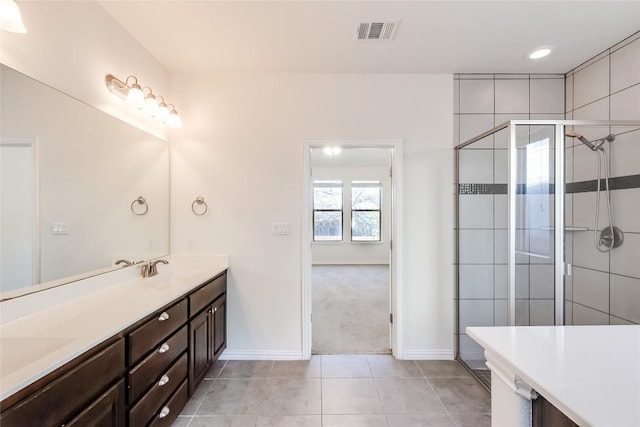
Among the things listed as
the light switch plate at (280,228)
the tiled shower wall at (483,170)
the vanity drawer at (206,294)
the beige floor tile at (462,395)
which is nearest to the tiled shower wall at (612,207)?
the tiled shower wall at (483,170)

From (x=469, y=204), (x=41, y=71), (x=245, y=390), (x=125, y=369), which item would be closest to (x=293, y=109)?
(x=41, y=71)

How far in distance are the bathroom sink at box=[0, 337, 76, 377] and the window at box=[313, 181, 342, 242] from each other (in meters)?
5.90

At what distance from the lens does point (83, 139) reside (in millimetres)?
1632

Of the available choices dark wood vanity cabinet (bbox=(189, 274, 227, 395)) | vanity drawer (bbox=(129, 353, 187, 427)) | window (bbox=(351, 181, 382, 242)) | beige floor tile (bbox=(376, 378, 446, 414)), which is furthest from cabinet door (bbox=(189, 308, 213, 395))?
window (bbox=(351, 181, 382, 242))

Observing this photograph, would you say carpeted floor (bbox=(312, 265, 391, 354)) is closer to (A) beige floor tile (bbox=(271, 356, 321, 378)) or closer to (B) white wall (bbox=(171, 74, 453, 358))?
(A) beige floor tile (bbox=(271, 356, 321, 378))

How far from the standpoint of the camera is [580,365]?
83 cm

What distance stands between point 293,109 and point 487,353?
2288 millimetres

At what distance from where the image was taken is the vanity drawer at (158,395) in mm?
1309

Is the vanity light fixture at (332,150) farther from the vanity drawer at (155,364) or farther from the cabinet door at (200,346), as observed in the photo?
the vanity drawer at (155,364)

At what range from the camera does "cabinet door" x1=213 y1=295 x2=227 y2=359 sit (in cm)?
226

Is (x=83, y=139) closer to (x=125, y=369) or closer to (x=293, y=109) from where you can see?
(x=125, y=369)

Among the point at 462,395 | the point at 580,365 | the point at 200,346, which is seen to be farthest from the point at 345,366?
the point at 580,365

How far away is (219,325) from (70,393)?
4.70 ft

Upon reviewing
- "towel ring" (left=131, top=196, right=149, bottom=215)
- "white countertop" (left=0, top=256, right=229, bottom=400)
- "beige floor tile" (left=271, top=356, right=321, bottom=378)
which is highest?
"towel ring" (left=131, top=196, right=149, bottom=215)
